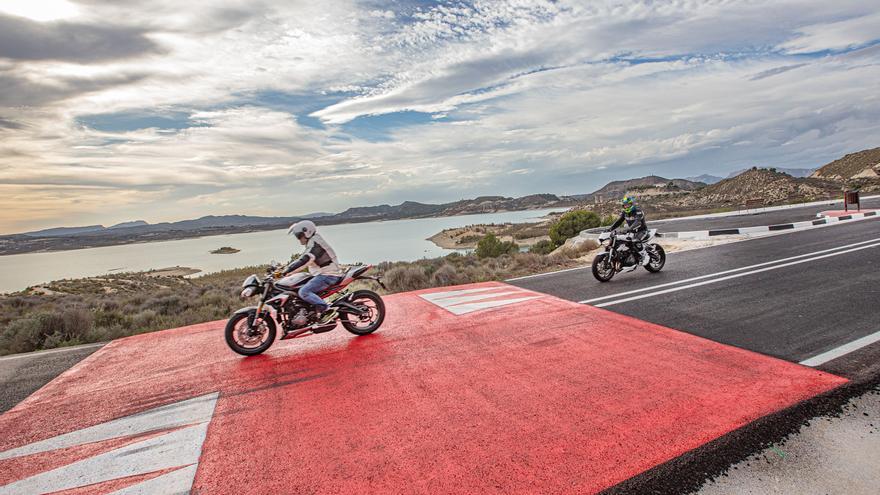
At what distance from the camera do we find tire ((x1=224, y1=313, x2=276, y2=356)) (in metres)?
5.63

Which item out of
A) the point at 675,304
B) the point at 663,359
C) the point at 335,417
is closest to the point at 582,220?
the point at 675,304

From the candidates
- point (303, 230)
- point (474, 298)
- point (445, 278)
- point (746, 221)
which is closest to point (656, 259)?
point (474, 298)

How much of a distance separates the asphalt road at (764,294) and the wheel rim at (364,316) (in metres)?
3.68

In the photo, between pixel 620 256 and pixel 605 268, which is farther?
pixel 620 256

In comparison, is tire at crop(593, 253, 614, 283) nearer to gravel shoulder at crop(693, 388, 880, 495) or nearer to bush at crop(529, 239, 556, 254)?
gravel shoulder at crop(693, 388, 880, 495)

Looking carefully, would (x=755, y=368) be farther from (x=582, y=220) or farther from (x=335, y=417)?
(x=582, y=220)

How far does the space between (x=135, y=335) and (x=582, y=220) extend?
27.6 meters

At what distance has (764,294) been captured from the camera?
7234 millimetres

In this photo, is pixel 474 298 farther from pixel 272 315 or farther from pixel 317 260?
pixel 272 315

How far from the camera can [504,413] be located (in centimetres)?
378

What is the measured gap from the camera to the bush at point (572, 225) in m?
29.8

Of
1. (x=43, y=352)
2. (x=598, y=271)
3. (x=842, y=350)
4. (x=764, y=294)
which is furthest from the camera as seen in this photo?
(x=598, y=271)

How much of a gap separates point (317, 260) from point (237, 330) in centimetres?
148

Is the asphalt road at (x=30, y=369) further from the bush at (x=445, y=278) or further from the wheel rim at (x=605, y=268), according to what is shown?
the wheel rim at (x=605, y=268)
